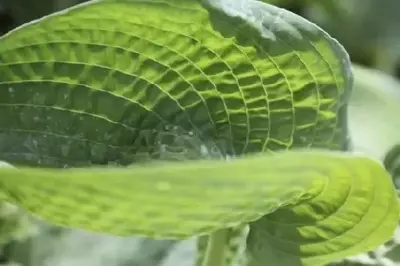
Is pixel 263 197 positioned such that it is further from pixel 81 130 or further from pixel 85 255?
pixel 85 255

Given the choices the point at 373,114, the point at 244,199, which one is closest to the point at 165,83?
the point at 244,199

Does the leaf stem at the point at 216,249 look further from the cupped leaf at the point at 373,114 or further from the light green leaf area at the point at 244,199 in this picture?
the cupped leaf at the point at 373,114

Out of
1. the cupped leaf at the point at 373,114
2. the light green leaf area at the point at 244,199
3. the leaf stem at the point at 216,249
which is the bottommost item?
the cupped leaf at the point at 373,114

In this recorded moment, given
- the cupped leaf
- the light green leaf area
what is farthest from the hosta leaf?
the cupped leaf

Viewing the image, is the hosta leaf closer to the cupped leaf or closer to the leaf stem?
the leaf stem

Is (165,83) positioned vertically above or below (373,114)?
above

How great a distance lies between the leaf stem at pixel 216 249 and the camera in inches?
10.6

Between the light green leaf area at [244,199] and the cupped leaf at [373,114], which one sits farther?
the cupped leaf at [373,114]

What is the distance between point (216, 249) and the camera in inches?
10.7

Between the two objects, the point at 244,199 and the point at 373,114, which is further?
the point at 373,114

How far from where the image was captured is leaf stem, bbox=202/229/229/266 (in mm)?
268

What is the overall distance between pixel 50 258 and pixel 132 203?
0.20 m

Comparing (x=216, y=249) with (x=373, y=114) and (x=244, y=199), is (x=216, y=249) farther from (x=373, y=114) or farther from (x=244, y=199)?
(x=373, y=114)

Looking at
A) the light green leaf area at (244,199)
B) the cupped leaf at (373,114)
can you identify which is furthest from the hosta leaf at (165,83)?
the cupped leaf at (373,114)
